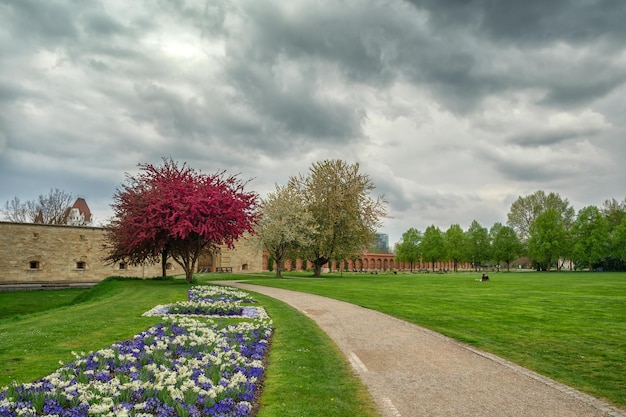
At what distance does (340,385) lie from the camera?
24.3ft

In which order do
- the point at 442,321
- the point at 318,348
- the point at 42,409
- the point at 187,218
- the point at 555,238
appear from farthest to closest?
the point at 555,238 < the point at 187,218 < the point at 442,321 < the point at 318,348 < the point at 42,409

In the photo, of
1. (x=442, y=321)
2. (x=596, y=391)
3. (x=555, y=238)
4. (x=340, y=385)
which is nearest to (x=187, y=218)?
(x=442, y=321)

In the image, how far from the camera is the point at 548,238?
80250 mm

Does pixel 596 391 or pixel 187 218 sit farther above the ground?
pixel 187 218

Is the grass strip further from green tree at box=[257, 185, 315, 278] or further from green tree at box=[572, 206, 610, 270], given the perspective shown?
green tree at box=[572, 206, 610, 270]

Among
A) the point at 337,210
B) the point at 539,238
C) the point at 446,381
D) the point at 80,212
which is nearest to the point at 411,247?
the point at 539,238

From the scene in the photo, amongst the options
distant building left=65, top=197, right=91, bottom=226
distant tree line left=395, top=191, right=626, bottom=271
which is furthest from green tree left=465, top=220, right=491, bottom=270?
distant building left=65, top=197, right=91, bottom=226

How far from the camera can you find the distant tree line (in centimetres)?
7925

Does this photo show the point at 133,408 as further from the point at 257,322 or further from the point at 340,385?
the point at 257,322

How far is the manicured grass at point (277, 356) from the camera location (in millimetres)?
6496

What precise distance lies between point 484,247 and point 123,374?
302ft

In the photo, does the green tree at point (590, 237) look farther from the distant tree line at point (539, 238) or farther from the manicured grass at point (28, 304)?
the manicured grass at point (28, 304)

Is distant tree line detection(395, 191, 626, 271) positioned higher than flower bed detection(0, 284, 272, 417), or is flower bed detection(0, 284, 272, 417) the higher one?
distant tree line detection(395, 191, 626, 271)

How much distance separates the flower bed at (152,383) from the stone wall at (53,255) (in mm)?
36897
